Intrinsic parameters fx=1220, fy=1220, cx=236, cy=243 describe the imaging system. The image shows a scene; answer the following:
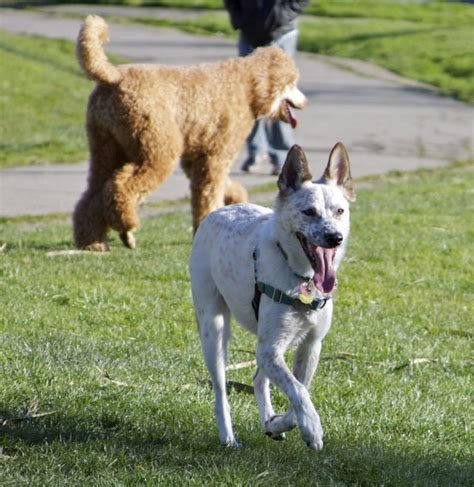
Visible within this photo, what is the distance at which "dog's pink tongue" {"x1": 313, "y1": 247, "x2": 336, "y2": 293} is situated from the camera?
5.09 metres

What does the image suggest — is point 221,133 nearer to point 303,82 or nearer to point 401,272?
point 401,272

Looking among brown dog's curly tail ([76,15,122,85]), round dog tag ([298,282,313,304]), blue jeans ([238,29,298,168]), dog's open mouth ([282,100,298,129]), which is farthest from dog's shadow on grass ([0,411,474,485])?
blue jeans ([238,29,298,168])

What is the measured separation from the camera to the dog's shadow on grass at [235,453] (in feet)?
16.0

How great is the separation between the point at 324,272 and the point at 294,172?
1.63ft

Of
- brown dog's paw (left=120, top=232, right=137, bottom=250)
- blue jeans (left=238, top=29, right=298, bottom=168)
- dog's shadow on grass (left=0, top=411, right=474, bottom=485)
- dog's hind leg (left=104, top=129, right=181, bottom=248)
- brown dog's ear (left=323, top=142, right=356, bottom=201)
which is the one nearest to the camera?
dog's shadow on grass (left=0, top=411, right=474, bottom=485)

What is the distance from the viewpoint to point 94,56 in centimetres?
917

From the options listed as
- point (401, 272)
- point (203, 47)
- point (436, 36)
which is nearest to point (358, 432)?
point (401, 272)

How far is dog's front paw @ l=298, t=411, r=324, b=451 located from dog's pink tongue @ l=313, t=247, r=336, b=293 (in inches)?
22.6

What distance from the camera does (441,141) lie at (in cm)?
1822

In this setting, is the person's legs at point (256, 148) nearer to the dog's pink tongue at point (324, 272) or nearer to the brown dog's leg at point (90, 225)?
the brown dog's leg at point (90, 225)

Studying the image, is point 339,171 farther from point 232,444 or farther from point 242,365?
point 242,365

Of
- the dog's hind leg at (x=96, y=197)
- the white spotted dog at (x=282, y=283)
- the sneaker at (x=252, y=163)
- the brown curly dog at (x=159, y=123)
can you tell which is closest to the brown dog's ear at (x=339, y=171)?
the white spotted dog at (x=282, y=283)

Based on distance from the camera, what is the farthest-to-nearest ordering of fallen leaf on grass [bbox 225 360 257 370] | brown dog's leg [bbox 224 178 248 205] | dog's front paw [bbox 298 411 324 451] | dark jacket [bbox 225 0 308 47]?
dark jacket [bbox 225 0 308 47], brown dog's leg [bbox 224 178 248 205], fallen leaf on grass [bbox 225 360 257 370], dog's front paw [bbox 298 411 324 451]

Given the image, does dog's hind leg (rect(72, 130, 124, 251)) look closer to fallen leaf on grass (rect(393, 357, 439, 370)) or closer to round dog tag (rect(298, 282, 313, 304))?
fallen leaf on grass (rect(393, 357, 439, 370))
